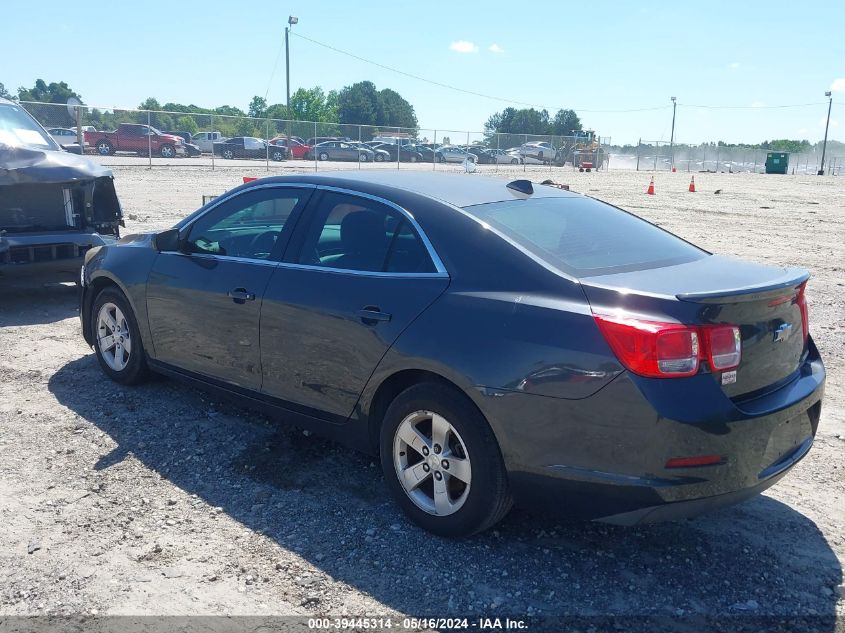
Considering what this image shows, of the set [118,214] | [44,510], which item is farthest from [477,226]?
[118,214]

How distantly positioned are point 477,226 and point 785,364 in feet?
4.99

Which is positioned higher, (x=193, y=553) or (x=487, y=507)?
(x=487, y=507)

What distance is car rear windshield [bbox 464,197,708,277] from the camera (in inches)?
143

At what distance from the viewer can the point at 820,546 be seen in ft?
12.1

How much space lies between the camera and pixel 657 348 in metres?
3.01

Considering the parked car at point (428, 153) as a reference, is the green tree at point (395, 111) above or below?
above

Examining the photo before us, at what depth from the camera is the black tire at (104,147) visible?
35.0 metres

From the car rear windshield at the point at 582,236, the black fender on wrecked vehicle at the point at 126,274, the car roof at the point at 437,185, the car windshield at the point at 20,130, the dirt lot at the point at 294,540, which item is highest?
the car windshield at the point at 20,130

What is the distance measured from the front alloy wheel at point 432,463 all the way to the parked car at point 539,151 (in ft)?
149

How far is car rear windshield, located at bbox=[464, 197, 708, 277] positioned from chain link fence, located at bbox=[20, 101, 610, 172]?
23.0m

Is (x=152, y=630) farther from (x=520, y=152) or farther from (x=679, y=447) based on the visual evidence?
(x=520, y=152)

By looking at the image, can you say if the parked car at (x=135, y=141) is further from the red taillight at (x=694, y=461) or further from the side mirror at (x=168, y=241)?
the red taillight at (x=694, y=461)

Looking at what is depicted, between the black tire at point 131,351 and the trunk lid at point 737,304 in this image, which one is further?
the black tire at point 131,351

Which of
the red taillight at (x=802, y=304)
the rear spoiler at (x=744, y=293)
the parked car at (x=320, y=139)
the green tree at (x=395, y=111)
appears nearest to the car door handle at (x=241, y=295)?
the rear spoiler at (x=744, y=293)
